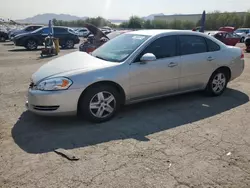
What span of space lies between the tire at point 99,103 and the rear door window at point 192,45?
5.89 feet

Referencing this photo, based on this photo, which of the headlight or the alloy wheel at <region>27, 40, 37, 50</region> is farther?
the alloy wheel at <region>27, 40, 37, 50</region>

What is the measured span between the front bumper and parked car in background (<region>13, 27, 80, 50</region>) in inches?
581

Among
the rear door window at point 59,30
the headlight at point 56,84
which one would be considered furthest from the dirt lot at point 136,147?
the rear door window at point 59,30

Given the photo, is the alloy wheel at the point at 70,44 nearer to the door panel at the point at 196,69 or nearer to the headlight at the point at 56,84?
the door panel at the point at 196,69

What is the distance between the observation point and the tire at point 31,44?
17.5 m

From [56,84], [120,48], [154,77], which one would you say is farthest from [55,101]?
[154,77]

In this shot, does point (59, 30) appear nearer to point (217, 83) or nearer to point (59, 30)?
point (59, 30)

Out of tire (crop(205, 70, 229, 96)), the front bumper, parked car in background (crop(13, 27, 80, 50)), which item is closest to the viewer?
the front bumper

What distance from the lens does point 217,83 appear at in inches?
231

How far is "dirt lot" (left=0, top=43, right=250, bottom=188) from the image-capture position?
2812 mm

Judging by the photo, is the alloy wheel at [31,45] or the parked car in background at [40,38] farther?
the alloy wheel at [31,45]

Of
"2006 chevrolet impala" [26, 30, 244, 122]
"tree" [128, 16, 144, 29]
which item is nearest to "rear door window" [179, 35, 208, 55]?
"2006 chevrolet impala" [26, 30, 244, 122]

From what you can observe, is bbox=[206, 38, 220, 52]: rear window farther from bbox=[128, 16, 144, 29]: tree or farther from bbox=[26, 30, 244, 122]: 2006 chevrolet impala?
bbox=[128, 16, 144, 29]: tree

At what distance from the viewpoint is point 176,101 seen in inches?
220
